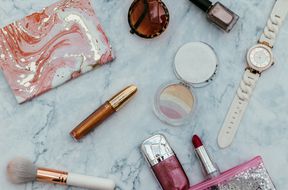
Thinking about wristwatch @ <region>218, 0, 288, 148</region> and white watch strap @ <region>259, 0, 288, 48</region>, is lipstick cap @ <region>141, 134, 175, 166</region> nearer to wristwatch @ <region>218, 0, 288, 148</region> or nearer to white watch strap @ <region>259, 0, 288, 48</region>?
wristwatch @ <region>218, 0, 288, 148</region>

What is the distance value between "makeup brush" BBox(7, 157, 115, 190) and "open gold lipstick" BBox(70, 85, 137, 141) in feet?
0.20

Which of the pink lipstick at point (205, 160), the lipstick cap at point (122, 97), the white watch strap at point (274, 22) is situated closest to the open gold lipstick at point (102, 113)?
the lipstick cap at point (122, 97)

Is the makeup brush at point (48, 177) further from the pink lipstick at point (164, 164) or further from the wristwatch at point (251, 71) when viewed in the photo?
the wristwatch at point (251, 71)

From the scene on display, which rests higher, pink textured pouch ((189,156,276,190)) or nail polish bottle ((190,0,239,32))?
nail polish bottle ((190,0,239,32))

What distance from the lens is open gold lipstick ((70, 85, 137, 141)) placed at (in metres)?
0.90

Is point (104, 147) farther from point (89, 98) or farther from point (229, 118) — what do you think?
point (229, 118)

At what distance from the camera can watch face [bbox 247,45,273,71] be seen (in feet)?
3.03

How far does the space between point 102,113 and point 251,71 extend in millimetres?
247

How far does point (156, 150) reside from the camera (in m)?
0.91

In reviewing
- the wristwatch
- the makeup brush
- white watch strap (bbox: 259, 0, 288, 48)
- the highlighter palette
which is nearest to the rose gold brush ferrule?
the makeup brush

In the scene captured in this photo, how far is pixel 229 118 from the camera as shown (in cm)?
92

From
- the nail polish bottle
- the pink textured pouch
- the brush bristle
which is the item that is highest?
the nail polish bottle

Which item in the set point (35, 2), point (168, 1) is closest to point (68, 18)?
point (35, 2)

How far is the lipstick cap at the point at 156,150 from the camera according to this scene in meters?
0.90
